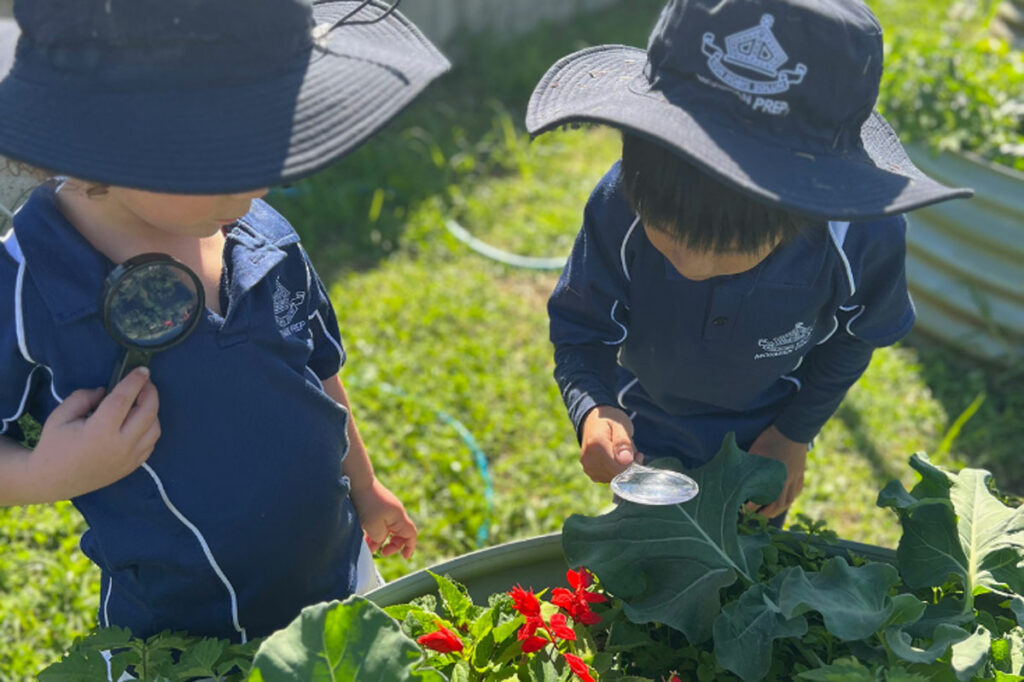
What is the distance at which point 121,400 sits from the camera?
1348 mm

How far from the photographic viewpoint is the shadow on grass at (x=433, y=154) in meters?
4.16

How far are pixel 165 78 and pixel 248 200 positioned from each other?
206mm

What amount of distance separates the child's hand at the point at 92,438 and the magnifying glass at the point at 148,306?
1.4 inches

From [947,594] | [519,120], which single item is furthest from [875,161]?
[519,120]

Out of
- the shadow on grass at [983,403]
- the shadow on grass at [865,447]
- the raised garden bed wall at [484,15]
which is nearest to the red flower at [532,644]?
the shadow on grass at [865,447]

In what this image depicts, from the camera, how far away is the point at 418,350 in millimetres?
3604

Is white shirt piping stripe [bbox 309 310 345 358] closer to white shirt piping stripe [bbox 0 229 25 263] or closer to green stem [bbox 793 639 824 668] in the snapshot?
white shirt piping stripe [bbox 0 229 25 263]

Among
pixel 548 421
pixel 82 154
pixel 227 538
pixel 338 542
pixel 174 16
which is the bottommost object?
pixel 548 421

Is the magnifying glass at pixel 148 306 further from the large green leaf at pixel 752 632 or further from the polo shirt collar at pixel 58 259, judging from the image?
the large green leaf at pixel 752 632

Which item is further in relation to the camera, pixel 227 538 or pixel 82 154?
pixel 227 538

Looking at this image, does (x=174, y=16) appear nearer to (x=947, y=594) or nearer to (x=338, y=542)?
(x=338, y=542)

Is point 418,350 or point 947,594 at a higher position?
point 947,594

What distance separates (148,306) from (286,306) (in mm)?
255

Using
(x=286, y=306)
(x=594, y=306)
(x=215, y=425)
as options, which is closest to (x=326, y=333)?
(x=286, y=306)
